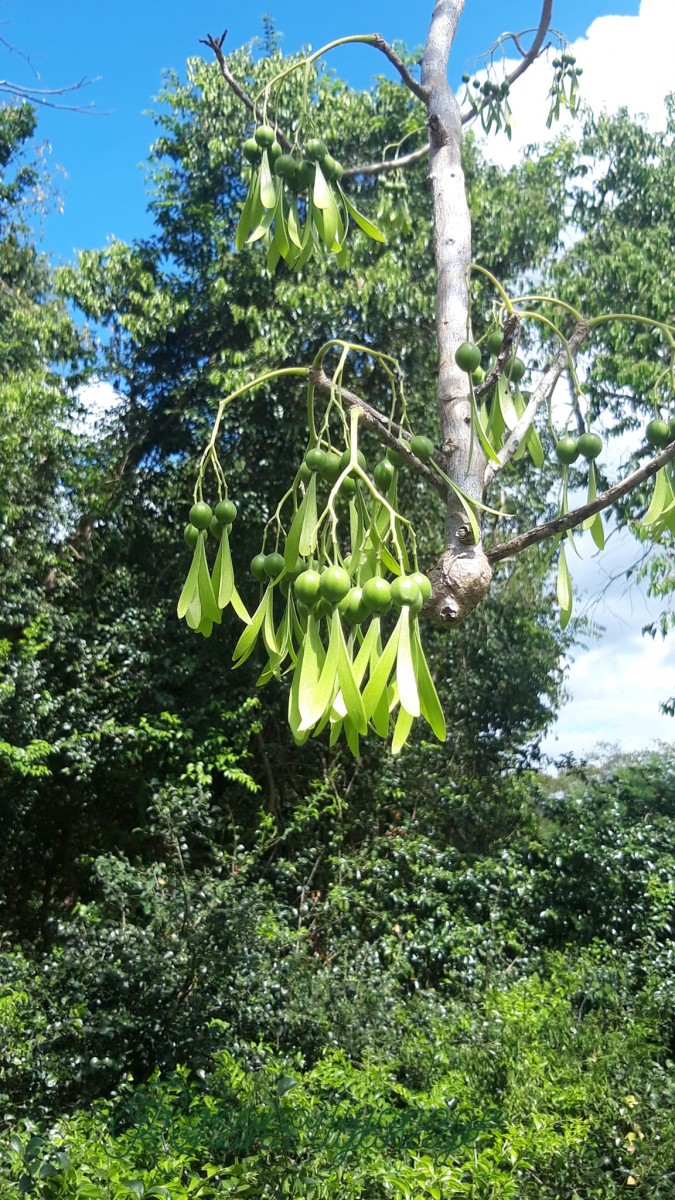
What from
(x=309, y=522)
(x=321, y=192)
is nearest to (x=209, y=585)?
(x=309, y=522)

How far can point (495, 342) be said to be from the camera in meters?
1.44

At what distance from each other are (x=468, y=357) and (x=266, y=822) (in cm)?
347

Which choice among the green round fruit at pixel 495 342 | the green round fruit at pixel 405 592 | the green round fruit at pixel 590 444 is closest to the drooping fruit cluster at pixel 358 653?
the green round fruit at pixel 405 592

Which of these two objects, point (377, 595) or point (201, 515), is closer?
point (377, 595)

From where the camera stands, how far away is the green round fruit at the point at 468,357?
1.21 meters

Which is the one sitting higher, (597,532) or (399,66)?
(399,66)

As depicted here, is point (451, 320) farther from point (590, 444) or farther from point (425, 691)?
point (425, 691)

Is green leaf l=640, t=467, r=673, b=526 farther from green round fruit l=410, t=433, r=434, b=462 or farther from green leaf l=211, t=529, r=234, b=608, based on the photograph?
green leaf l=211, t=529, r=234, b=608

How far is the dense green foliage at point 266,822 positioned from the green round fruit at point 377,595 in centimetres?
143

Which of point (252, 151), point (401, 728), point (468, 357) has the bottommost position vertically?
point (401, 728)

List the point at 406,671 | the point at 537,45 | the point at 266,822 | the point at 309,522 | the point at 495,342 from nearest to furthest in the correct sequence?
the point at 406,671
the point at 309,522
the point at 495,342
the point at 537,45
the point at 266,822

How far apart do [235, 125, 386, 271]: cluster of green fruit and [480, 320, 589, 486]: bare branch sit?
30cm

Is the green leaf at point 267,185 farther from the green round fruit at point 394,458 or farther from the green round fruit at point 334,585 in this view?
the green round fruit at point 334,585

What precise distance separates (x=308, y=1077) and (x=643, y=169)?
18.9 ft
